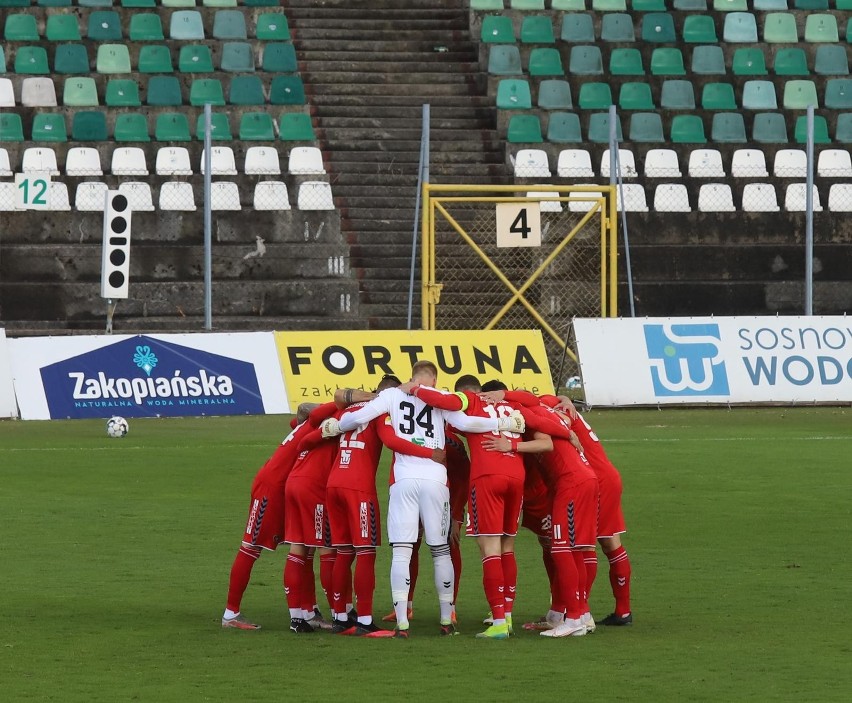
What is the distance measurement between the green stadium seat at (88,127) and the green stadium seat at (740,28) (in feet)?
42.1

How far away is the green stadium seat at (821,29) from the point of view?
3525 cm

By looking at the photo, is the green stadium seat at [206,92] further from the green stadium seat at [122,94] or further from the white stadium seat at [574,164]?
the white stadium seat at [574,164]

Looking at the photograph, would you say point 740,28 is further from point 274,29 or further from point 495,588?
point 495,588

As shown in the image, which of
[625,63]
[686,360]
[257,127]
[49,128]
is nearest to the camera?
[686,360]

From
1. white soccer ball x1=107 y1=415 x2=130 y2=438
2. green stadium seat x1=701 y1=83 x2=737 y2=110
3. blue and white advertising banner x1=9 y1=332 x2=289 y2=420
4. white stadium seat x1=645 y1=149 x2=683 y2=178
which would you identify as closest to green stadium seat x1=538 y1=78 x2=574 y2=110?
white stadium seat x1=645 y1=149 x2=683 y2=178

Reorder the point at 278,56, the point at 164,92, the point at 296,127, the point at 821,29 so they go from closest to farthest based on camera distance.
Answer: the point at 296,127 < the point at 164,92 < the point at 278,56 < the point at 821,29

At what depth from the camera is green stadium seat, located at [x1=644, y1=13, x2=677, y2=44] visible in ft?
113

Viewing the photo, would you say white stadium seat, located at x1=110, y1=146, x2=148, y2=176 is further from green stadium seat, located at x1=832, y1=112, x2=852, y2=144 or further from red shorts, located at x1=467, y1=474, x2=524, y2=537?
red shorts, located at x1=467, y1=474, x2=524, y2=537

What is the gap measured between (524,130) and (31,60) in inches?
360

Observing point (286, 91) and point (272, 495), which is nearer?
point (272, 495)

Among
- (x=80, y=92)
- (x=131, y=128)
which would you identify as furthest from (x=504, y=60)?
(x=80, y=92)

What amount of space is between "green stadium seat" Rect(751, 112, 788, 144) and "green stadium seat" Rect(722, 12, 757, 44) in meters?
2.57

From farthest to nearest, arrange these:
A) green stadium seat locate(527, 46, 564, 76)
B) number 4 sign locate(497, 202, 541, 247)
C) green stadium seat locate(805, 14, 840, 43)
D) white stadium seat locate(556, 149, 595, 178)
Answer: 1. green stadium seat locate(805, 14, 840, 43)
2. green stadium seat locate(527, 46, 564, 76)
3. white stadium seat locate(556, 149, 595, 178)
4. number 4 sign locate(497, 202, 541, 247)

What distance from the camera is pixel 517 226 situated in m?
27.3
